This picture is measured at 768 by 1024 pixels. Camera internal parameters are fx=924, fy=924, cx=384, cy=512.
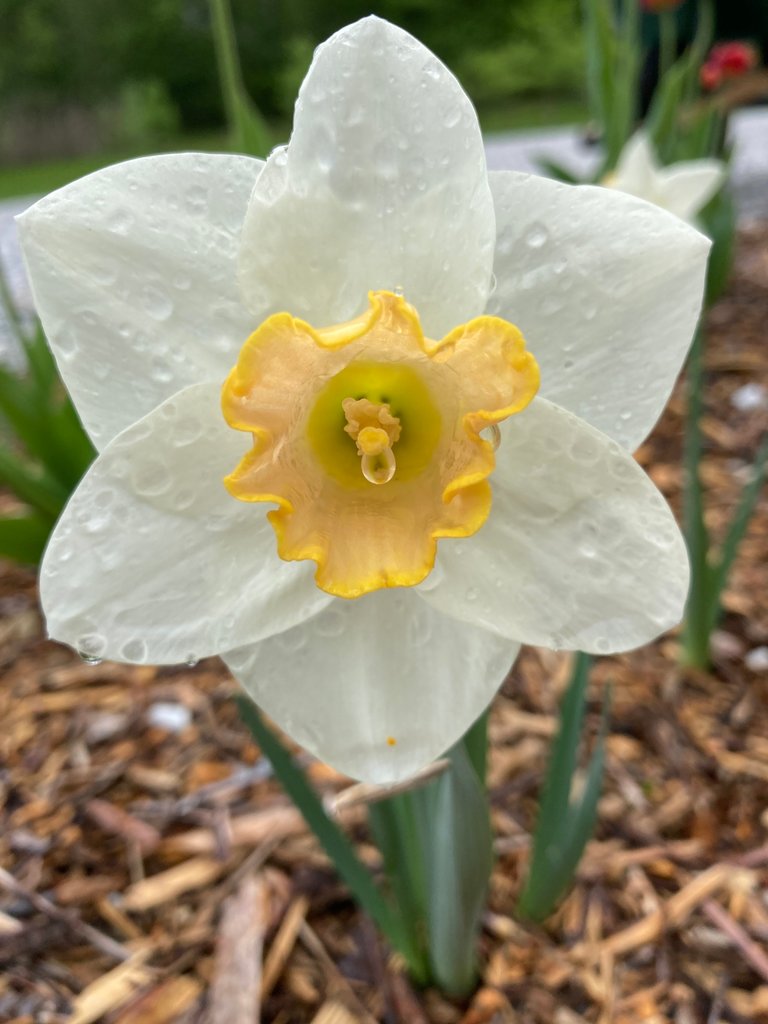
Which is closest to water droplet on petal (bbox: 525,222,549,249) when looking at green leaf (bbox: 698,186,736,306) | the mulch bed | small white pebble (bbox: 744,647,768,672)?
the mulch bed

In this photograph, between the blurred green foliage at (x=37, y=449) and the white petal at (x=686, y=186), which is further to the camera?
the white petal at (x=686, y=186)

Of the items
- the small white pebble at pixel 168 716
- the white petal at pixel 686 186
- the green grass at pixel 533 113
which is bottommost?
the green grass at pixel 533 113

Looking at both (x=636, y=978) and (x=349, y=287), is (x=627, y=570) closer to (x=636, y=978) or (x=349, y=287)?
(x=349, y=287)

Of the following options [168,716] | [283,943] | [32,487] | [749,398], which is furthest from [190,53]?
[283,943]

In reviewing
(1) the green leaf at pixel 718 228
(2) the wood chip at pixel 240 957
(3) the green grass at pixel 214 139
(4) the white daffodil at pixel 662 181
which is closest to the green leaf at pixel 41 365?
(2) the wood chip at pixel 240 957

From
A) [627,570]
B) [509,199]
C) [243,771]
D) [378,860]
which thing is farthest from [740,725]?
[509,199]

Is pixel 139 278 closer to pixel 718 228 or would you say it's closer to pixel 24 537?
pixel 24 537

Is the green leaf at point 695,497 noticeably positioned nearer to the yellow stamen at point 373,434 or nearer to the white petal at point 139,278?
the yellow stamen at point 373,434

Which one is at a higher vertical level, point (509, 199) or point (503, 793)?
point (509, 199)
